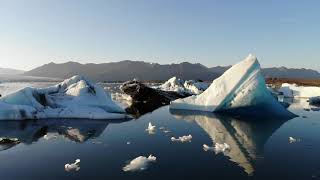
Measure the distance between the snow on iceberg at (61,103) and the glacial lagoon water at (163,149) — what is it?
2.75 ft

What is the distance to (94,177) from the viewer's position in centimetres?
751

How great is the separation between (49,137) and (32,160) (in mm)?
3077

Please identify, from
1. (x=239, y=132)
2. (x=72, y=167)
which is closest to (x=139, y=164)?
(x=72, y=167)

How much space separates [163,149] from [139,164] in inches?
77.2

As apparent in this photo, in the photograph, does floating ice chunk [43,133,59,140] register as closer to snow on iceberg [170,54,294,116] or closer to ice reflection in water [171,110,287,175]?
ice reflection in water [171,110,287,175]

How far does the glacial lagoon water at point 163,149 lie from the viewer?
313 inches

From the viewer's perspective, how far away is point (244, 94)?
57.8ft

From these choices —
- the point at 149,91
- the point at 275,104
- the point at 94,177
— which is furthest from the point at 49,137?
the point at 149,91

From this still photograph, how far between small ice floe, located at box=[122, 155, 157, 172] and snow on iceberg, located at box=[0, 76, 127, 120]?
8.09 m

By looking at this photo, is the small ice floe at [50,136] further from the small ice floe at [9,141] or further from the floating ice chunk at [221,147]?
the floating ice chunk at [221,147]

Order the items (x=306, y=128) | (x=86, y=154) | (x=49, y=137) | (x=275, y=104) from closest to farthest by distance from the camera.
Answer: (x=86, y=154) < (x=49, y=137) < (x=306, y=128) < (x=275, y=104)

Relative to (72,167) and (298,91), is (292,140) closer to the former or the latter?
(72,167)

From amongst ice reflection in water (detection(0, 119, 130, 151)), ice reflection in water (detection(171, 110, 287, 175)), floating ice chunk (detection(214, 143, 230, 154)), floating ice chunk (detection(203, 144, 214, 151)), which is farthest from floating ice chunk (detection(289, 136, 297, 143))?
ice reflection in water (detection(0, 119, 130, 151))

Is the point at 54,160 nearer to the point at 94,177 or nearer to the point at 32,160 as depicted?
the point at 32,160
